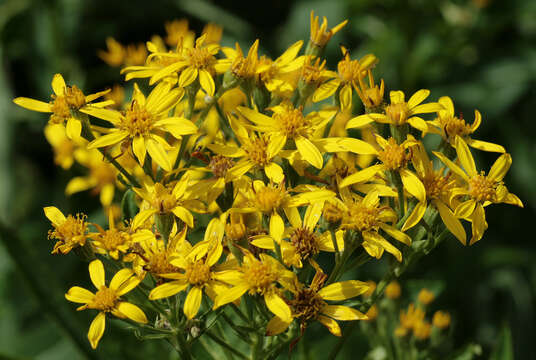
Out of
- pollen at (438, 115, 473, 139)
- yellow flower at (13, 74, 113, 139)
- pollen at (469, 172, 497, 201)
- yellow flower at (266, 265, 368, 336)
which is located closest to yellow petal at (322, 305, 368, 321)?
yellow flower at (266, 265, 368, 336)

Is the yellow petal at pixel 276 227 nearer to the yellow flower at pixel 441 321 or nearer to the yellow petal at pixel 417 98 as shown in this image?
the yellow petal at pixel 417 98

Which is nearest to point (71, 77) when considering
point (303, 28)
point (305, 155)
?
point (303, 28)

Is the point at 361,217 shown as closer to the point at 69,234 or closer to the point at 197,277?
the point at 197,277

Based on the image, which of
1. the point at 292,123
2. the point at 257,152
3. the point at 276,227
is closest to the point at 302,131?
the point at 292,123

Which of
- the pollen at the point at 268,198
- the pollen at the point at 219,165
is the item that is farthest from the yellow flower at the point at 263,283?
the pollen at the point at 219,165

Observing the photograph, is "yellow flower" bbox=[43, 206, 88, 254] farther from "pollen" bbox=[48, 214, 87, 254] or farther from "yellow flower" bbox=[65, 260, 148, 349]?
"yellow flower" bbox=[65, 260, 148, 349]

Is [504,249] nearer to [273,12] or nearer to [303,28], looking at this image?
[303,28]
